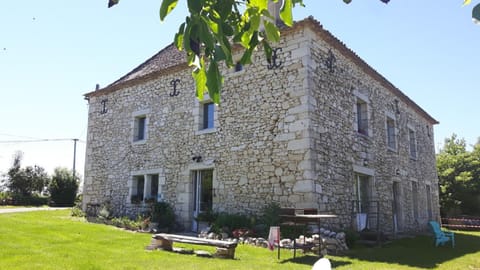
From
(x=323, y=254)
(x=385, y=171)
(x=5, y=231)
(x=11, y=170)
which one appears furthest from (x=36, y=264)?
(x=11, y=170)

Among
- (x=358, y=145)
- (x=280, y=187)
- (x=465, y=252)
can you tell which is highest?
(x=358, y=145)

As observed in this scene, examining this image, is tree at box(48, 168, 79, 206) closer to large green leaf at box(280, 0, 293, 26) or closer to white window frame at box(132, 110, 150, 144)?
white window frame at box(132, 110, 150, 144)

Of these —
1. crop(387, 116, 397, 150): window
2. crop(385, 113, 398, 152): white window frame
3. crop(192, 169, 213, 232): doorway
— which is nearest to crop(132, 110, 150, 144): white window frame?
crop(192, 169, 213, 232): doorway

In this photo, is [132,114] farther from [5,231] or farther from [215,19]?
[215,19]

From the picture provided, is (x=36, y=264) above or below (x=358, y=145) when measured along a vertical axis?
below

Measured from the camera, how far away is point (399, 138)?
14.3 meters

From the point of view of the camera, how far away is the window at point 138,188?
12.5 meters

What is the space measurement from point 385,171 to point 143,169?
24.8ft

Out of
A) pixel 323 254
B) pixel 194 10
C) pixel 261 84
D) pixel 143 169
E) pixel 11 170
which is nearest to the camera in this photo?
pixel 194 10

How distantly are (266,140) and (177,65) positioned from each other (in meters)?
4.12

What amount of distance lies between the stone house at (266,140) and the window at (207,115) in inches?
1.3

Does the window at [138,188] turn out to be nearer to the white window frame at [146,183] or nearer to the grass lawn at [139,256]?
the white window frame at [146,183]

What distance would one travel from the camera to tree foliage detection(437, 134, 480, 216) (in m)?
19.9

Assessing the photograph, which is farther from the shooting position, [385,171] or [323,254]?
[385,171]
